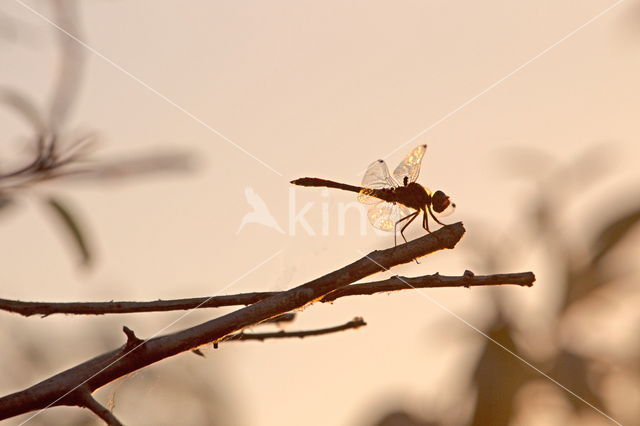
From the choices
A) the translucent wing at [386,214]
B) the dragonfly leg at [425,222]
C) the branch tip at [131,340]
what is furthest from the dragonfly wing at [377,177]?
the branch tip at [131,340]

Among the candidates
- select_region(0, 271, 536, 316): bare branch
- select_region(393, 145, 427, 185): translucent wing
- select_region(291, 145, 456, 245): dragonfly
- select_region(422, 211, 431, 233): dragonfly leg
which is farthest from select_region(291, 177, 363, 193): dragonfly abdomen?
select_region(0, 271, 536, 316): bare branch

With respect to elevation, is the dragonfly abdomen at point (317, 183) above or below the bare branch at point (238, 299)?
below

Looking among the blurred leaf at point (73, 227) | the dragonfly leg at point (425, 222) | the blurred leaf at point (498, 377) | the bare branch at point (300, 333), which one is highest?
the blurred leaf at point (73, 227)

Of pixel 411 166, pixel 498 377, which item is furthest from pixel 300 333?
pixel 498 377

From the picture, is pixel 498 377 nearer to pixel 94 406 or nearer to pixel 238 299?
pixel 238 299

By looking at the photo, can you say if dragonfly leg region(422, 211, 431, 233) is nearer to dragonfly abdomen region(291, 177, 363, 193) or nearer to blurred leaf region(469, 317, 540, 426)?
dragonfly abdomen region(291, 177, 363, 193)

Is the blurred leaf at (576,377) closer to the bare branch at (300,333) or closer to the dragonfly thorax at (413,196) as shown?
the dragonfly thorax at (413,196)
